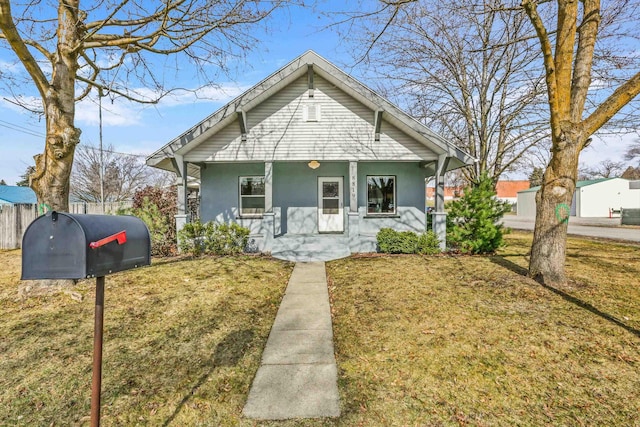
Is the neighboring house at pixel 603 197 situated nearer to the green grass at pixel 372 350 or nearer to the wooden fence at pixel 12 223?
the green grass at pixel 372 350

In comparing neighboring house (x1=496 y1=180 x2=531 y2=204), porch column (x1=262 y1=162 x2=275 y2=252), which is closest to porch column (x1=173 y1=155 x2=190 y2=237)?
porch column (x1=262 y1=162 x2=275 y2=252)

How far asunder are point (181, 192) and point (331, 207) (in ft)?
17.4

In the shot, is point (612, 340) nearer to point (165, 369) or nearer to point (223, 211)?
point (165, 369)

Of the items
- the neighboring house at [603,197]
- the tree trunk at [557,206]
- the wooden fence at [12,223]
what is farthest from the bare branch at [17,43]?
the neighboring house at [603,197]

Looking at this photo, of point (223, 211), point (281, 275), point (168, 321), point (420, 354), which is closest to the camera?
point (420, 354)

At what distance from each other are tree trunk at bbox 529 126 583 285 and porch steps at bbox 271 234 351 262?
5541 millimetres

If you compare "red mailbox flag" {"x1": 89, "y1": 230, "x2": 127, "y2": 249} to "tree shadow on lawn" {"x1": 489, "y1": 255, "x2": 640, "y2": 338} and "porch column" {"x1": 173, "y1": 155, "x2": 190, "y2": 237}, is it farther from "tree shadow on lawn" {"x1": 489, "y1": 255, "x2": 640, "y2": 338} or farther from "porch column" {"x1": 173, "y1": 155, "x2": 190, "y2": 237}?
"porch column" {"x1": 173, "y1": 155, "x2": 190, "y2": 237}

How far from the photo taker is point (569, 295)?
5648 mm

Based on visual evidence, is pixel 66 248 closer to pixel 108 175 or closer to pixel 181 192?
pixel 181 192

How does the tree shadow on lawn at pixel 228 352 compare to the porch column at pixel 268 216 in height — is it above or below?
below

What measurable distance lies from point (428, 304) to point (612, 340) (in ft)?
7.69

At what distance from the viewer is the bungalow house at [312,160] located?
418 inches

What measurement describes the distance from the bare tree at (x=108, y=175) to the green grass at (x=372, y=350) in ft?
97.4

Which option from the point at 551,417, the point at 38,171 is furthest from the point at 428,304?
the point at 38,171
